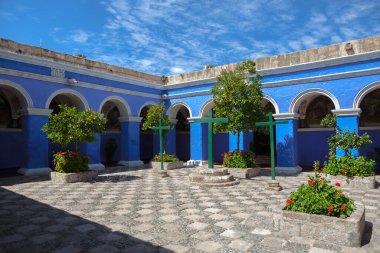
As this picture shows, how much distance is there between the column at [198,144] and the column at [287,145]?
13.4ft

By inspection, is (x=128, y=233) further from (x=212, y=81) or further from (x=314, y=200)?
(x=212, y=81)

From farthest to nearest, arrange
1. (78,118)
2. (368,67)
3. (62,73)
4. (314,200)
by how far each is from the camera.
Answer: (62,73), (368,67), (78,118), (314,200)

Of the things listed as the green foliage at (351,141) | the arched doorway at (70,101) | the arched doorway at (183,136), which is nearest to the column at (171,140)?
the arched doorway at (183,136)

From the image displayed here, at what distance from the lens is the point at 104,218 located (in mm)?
5449

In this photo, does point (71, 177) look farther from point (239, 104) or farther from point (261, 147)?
point (261, 147)

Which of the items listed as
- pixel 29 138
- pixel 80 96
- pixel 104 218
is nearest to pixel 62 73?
pixel 80 96

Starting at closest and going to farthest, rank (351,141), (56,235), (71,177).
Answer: (56,235) → (351,141) → (71,177)

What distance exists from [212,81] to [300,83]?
14.6 feet

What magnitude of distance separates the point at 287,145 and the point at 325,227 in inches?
343

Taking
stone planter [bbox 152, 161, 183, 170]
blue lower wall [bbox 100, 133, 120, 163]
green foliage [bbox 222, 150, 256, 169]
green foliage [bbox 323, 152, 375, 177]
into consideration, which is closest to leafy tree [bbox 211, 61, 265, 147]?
green foliage [bbox 222, 150, 256, 169]

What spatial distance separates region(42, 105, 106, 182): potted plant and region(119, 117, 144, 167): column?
14.5 feet

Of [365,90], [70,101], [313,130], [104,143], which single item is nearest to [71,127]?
[70,101]

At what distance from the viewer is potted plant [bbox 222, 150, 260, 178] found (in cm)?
1093

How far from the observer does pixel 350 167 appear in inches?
348
